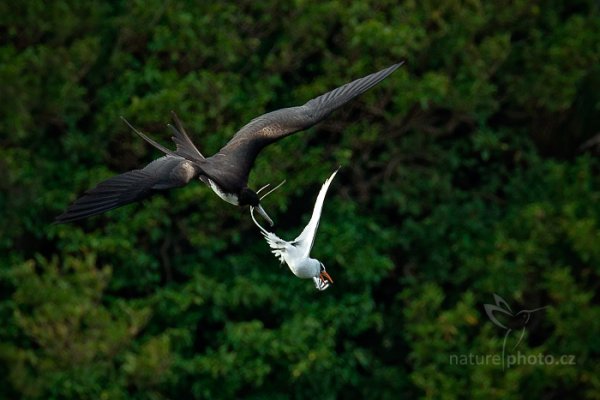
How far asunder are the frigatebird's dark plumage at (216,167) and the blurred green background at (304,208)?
3.24m

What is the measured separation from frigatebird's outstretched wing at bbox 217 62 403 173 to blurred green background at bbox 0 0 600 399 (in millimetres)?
3157

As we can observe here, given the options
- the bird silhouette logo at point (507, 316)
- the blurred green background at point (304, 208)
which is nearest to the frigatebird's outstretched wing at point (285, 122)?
the blurred green background at point (304, 208)

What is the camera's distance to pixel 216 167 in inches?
400

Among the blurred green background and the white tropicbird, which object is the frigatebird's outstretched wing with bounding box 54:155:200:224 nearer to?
the white tropicbird

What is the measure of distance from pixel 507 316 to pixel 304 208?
2181mm

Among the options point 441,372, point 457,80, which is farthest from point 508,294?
point 457,80

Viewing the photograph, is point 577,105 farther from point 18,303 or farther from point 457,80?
point 18,303

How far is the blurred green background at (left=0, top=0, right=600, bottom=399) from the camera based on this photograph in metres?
14.0

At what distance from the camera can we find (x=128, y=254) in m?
14.2

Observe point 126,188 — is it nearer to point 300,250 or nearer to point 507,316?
point 300,250

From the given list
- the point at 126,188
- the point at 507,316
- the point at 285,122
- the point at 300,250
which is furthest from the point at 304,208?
the point at 300,250

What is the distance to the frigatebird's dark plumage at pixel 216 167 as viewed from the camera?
9398 mm

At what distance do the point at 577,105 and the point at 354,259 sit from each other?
3.31 metres

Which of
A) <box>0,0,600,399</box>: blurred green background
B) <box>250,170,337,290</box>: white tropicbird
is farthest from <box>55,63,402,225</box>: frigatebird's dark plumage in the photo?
<box>0,0,600,399</box>: blurred green background
